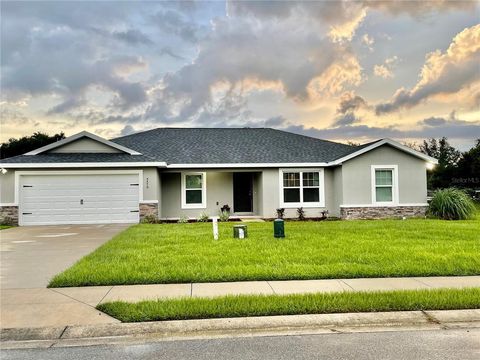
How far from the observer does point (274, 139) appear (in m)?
24.2

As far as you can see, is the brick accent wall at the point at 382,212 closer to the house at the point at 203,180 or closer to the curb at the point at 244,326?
the house at the point at 203,180

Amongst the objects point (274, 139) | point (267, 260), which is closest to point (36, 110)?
point (274, 139)

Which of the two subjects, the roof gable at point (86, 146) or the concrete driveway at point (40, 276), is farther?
the roof gable at point (86, 146)

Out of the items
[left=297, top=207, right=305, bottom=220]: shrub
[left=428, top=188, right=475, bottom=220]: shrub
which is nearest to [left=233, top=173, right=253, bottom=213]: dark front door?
[left=297, top=207, right=305, bottom=220]: shrub

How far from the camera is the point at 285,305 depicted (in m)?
5.55

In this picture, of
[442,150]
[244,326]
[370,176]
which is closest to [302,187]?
[370,176]

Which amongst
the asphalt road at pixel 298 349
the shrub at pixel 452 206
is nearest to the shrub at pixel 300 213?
the shrub at pixel 452 206

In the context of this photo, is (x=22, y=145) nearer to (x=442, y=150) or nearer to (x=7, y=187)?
(x=7, y=187)

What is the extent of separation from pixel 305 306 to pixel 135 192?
1415 cm

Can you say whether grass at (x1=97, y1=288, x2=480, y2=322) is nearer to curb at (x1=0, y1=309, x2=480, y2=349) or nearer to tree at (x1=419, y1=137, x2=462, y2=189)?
curb at (x1=0, y1=309, x2=480, y2=349)

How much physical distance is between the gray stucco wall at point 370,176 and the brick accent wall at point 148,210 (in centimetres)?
892

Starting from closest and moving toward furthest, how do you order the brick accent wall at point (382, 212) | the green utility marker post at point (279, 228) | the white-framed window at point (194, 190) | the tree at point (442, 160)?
the green utility marker post at point (279, 228) → the brick accent wall at point (382, 212) → the white-framed window at point (194, 190) → the tree at point (442, 160)

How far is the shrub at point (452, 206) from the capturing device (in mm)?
18062

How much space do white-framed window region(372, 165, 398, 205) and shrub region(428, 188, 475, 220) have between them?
5.93 ft
